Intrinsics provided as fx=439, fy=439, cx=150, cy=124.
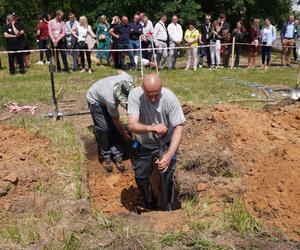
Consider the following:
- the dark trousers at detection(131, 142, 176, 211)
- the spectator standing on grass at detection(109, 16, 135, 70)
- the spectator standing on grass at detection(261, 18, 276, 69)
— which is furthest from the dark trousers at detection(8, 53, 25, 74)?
the dark trousers at detection(131, 142, 176, 211)

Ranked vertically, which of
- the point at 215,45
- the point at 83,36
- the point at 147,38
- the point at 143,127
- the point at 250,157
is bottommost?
the point at 250,157

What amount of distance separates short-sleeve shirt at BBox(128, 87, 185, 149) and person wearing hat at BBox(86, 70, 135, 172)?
1.09 meters

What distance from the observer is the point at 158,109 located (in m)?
4.84

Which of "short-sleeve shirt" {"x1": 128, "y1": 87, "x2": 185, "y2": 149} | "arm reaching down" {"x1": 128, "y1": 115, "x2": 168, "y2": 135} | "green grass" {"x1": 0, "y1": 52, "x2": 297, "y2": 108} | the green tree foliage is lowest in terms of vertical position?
"green grass" {"x1": 0, "y1": 52, "x2": 297, "y2": 108}

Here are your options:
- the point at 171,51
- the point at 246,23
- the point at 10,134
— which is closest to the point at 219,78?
the point at 171,51

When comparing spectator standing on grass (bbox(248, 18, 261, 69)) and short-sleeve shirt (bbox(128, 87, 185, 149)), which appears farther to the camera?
spectator standing on grass (bbox(248, 18, 261, 69))

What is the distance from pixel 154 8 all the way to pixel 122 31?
6.38 meters

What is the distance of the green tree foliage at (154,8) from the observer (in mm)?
19547

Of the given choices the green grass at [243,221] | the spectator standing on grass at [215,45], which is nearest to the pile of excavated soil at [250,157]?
the green grass at [243,221]

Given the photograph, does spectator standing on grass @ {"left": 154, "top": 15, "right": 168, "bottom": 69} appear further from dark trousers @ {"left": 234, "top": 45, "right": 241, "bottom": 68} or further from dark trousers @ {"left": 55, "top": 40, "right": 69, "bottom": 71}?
dark trousers @ {"left": 55, "top": 40, "right": 69, "bottom": 71}

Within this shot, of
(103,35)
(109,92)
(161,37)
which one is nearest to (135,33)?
(161,37)

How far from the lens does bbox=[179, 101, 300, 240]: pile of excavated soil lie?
4.81m

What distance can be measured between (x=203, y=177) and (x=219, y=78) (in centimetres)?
755

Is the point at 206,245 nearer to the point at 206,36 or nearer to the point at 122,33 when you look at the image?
the point at 122,33
